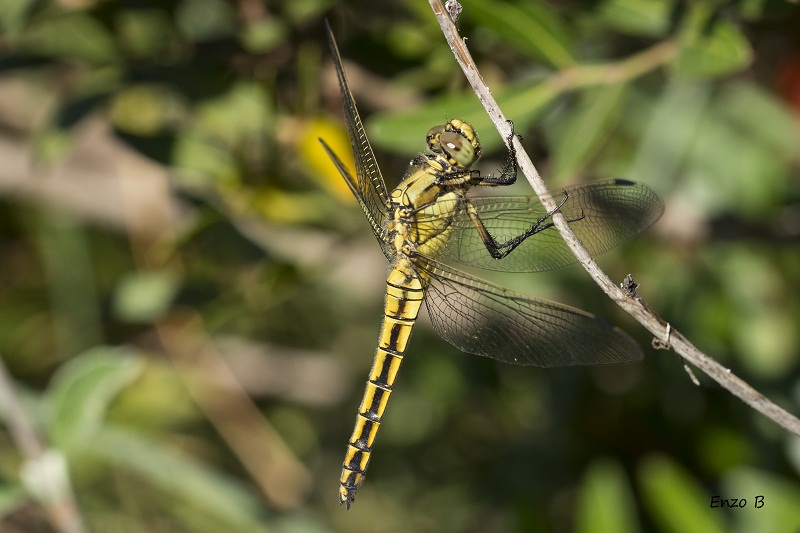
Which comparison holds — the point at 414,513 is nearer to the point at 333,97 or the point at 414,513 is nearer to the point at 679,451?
the point at 679,451

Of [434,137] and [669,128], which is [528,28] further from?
[669,128]

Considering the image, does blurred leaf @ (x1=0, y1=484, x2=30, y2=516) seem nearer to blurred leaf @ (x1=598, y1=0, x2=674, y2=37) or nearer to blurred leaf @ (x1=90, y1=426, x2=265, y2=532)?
blurred leaf @ (x1=90, y1=426, x2=265, y2=532)

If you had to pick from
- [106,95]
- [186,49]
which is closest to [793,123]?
[186,49]

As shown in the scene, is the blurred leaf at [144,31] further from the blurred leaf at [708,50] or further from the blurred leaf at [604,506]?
the blurred leaf at [604,506]

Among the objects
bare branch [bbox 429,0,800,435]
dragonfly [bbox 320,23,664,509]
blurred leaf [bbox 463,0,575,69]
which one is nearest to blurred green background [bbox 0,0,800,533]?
blurred leaf [bbox 463,0,575,69]

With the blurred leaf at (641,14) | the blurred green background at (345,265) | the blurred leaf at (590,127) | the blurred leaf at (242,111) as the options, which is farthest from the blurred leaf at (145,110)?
the blurred leaf at (641,14)

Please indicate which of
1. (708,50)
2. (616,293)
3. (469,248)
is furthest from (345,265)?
(616,293)
